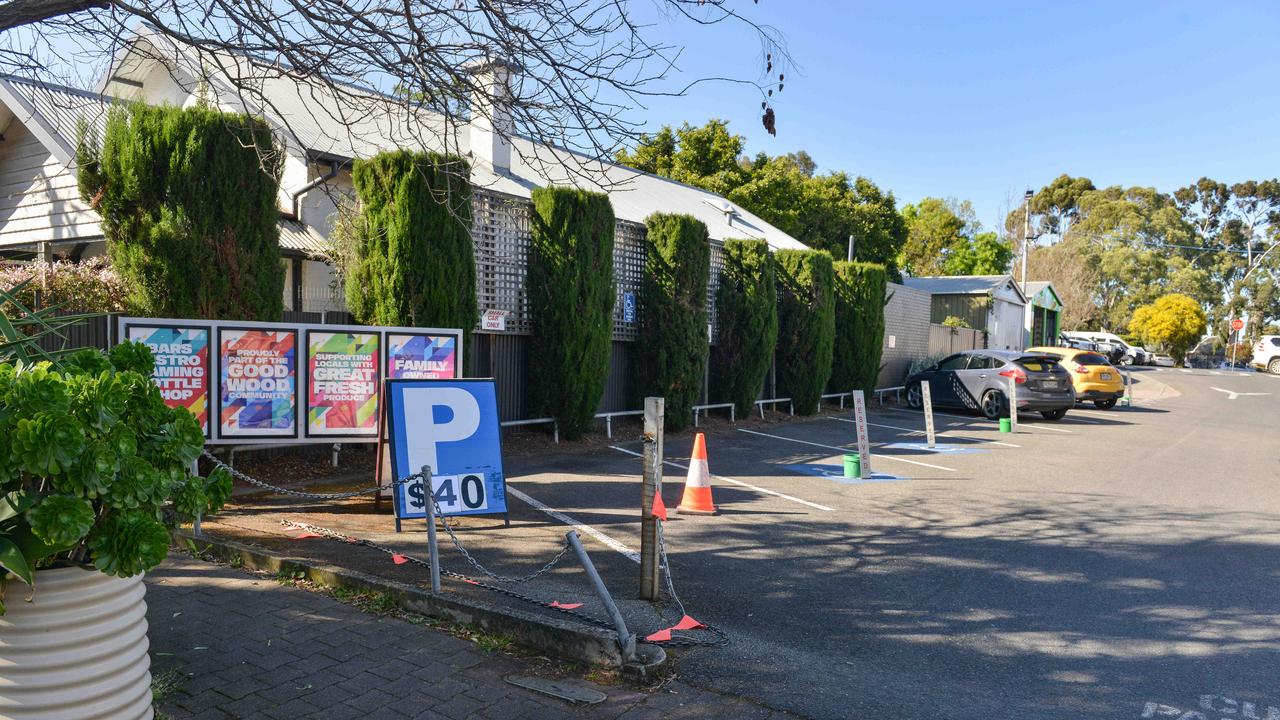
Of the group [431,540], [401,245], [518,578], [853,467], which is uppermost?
[401,245]

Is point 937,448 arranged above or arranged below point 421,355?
below

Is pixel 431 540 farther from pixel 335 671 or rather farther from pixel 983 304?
pixel 983 304

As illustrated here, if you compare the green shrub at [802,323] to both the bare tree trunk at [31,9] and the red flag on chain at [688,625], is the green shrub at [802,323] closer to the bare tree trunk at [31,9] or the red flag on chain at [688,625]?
the red flag on chain at [688,625]

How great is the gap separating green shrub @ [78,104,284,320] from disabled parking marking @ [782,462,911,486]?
767cm

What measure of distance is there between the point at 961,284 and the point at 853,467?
Result: 94.0 ft

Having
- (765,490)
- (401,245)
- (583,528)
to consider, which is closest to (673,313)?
(765,490)

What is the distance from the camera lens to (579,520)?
8039 millimetres

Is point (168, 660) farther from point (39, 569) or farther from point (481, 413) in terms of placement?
point (481, 413)

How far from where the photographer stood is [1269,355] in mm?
46750

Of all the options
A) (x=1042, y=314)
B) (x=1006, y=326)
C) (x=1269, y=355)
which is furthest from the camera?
(x=1269, y=355)

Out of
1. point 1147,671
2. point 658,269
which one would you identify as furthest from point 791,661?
point 658,269

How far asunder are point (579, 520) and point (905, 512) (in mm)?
3584

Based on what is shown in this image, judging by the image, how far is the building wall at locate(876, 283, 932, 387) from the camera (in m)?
23.9

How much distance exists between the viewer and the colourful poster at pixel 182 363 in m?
7.55
